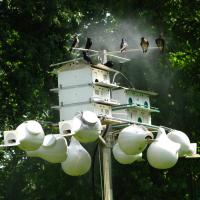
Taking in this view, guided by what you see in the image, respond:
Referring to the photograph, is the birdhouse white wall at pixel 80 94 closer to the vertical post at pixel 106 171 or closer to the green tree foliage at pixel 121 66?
the vertical post at pixel 106 171

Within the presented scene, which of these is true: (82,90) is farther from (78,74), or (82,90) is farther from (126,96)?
(126,96)

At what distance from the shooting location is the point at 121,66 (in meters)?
11.6

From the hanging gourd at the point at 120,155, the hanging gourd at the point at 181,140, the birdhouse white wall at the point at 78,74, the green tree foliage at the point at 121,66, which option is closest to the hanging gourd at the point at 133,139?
the hanging gourd at the point at 181,140

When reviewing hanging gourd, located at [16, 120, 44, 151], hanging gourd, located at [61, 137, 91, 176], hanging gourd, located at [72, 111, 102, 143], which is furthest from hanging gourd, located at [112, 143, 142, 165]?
hanging gourd, located at [16, 120, 44, 151]

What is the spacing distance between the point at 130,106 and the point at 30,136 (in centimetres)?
227

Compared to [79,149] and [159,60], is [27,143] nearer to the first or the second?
[79,149]

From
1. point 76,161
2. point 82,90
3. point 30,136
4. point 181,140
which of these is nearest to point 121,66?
point 82,90

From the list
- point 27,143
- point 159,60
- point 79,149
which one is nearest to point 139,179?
point 159,60

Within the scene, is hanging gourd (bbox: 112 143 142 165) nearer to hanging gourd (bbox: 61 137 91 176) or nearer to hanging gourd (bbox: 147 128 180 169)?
hanging gourd (bbox: 61 137 91 176)

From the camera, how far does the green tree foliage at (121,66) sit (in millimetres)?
11391

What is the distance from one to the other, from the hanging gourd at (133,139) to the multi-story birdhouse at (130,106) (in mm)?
1487

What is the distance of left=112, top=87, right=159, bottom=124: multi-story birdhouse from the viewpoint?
730 cm

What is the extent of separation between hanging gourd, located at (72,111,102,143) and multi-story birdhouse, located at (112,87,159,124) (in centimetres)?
171

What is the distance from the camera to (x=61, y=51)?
11617 mm
